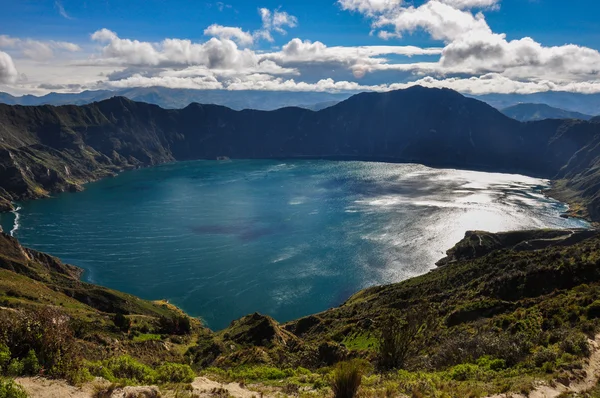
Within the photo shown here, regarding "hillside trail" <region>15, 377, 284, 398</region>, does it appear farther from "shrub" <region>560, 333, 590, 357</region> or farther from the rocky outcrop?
the rocky outcrop

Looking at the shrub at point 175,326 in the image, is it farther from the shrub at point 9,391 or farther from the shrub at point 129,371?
the shrub at point 9,391

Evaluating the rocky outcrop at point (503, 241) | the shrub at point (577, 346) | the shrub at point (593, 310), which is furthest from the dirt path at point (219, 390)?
the rocky outcrop at point (503, 241)

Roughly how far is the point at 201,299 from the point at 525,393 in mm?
95965

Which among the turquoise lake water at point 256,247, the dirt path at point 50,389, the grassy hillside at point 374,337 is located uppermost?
the dirt path at point 50,389

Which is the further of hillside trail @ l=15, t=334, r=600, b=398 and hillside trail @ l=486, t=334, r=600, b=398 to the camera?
hillside trail @ l=486, t=334, r=600, b=398

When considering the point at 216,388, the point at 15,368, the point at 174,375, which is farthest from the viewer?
the point at 174,375

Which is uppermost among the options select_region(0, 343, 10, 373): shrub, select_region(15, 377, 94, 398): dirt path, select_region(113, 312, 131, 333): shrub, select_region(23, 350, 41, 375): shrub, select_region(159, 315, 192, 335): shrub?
select_region(0, 343, 10, 373): shrub

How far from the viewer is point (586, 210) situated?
197m

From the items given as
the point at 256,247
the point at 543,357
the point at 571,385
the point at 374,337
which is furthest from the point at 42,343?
the point at 256,247

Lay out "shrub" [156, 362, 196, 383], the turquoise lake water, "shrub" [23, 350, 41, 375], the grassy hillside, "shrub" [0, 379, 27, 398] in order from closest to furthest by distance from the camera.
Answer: "shrub" [0, 379, 27, 398] → "shrub" [23, 350, 41, 375] → the grassy hillside → "shrub" [156, 362, 196, 383] → the turquoise lake water

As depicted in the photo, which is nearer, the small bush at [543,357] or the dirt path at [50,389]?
the dirt path at [50,389]

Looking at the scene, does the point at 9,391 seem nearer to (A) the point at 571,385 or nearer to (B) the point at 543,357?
(A) the point at 571,385

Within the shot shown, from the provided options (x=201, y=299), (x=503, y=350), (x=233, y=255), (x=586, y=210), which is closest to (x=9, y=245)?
(x=201, y=299)

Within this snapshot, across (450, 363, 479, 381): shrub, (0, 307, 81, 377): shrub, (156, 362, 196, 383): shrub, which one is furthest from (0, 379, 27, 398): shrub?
(450, 363, 479, 381): shrub
